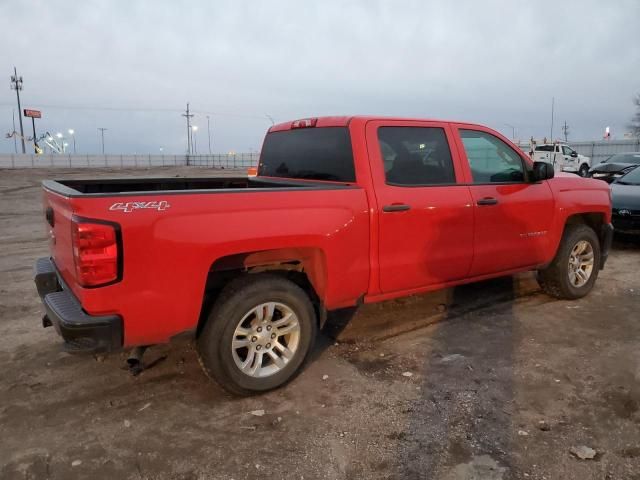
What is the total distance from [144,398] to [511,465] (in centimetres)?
238

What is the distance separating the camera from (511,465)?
273 centimetres

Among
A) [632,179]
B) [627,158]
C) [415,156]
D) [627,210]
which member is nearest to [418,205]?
[415,156]

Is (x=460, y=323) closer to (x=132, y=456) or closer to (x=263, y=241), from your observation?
(x=263, y=241)

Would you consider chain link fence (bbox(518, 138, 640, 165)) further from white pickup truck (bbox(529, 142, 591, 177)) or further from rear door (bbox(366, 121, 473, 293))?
rear door (bbox(366, 121, 473, 293))

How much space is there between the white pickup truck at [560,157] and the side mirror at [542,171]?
26581 mm

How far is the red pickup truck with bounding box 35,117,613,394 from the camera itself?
2.84 m

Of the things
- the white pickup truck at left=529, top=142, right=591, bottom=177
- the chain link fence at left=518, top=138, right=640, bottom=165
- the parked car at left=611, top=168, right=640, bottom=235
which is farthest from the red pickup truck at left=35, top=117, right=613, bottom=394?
the chain link fence at left=518, top=138, right=640, bottom=165

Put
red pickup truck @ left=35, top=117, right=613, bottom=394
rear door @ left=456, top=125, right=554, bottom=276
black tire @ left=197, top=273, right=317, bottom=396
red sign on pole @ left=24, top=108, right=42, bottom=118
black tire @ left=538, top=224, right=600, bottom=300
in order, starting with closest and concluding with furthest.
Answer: red pickup truck @ left=35, top=117, right=613, bottom=394, black tire @ left=197, top=273, right=317, bottom=396, rear door @ left=456, top=125, right=554, bottom=276, black tire @ left=538, top=224, right=600, bottom=300, red sign on pole @ left=24, top=108, right=42, bottom=118

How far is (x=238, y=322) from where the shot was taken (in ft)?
10.8

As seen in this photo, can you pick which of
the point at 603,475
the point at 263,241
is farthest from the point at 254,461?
the point at 603,475

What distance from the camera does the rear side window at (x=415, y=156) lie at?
4012 mm

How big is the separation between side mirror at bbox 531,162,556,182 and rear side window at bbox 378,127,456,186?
1027mm

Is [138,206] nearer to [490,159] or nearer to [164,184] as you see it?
[164,184]

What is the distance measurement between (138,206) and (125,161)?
212 ft
